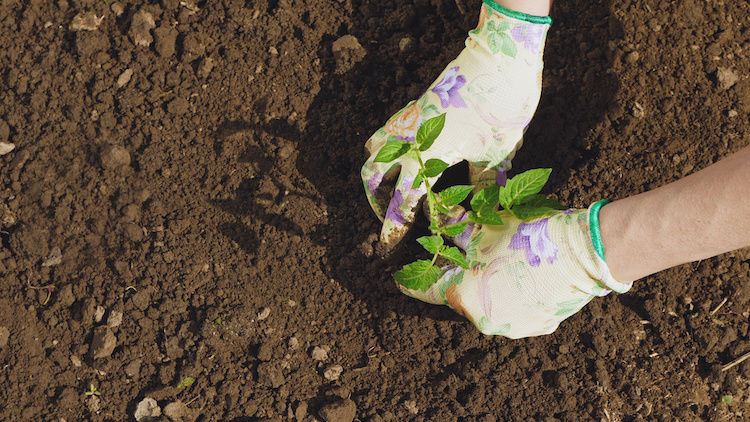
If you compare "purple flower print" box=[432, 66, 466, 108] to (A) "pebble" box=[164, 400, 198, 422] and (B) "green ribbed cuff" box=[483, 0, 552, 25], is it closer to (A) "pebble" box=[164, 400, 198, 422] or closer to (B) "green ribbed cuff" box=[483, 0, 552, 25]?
(B) "green ribbed cuff" box=[483, 0, 552, 25]

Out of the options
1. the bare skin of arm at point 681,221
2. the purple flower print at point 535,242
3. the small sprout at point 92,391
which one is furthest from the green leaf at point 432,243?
the small sprout at point 92,391

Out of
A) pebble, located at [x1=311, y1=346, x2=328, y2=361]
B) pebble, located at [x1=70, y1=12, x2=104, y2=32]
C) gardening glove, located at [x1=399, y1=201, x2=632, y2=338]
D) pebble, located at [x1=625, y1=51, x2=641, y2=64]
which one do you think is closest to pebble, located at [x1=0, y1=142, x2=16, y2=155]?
pebble, located at [x1=70, y1=12, x2=104, y2=32]

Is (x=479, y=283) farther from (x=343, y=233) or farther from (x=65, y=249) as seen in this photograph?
(x=65, y=249)

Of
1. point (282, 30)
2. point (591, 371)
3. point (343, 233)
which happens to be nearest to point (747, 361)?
point (591, 371)

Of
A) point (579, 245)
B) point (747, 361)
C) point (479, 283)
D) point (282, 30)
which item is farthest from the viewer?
point (282, 30)

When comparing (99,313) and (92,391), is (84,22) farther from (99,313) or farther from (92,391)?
(92,391)

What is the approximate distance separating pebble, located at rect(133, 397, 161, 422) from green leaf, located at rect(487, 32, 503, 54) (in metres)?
1.71

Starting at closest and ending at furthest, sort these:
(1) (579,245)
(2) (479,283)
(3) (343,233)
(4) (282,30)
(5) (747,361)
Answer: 1. (1) (579,245)
2. (2) (479,283)
3. (5) (747,361)
4. (3) (343,233)
5. (4) (282,30)

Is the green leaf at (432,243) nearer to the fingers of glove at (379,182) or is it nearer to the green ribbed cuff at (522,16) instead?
the fingers of glove at (379,182)

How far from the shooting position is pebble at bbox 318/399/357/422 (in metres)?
2.04

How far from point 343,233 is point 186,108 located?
80 cm

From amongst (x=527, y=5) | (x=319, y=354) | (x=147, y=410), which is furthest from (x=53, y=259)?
(x=527, y=5)

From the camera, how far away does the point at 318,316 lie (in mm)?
2186

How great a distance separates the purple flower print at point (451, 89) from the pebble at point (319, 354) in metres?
0.98
